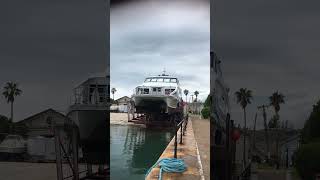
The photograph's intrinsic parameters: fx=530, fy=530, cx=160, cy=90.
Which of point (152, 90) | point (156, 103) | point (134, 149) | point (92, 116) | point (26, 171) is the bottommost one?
point (26, 171)

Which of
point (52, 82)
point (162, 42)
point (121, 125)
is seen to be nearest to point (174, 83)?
point (162, 42)

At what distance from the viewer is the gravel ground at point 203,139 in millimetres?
4535

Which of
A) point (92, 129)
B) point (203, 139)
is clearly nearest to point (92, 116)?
point (92, 129)

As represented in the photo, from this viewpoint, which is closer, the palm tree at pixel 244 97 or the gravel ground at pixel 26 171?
the palm tree at pixel 244 97

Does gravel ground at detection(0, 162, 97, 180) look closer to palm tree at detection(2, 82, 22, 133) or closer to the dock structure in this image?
palm tree at detection(2, 82, 22, 133)

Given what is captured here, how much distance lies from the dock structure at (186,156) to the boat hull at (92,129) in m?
0.58

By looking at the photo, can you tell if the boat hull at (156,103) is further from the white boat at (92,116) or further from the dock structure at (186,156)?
the white boat at (92,116)

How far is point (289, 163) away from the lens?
4109 mm

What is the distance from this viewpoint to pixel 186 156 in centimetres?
491

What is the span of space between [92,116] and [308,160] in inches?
79.9

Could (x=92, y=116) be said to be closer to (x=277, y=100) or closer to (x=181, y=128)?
(x=181, y=128)

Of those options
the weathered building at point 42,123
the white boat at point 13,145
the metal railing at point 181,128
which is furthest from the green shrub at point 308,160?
the white boat at point 13,145

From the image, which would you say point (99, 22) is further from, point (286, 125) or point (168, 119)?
point (286, 125)

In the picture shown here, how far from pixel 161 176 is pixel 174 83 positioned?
0.95 meters
